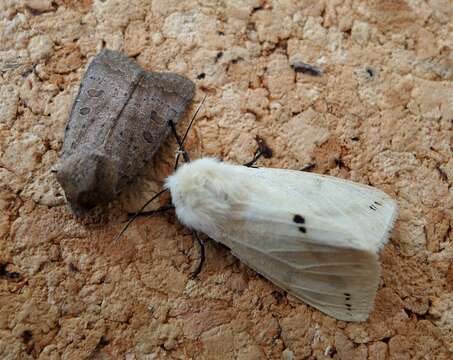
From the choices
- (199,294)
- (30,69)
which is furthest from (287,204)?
(30,69)

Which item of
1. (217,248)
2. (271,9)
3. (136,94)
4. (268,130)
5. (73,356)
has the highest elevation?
(271,9)

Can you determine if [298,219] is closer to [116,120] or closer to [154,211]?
[154,211]

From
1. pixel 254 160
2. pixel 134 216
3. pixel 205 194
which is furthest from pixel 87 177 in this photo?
pixel 254 160

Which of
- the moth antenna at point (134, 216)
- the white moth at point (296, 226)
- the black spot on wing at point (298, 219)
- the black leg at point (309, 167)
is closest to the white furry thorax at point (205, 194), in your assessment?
the white moth at point (296, 226)

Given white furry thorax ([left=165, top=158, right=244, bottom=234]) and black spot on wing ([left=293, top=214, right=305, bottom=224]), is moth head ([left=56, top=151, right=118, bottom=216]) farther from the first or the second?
black spot on wing ([left=293, top=214, right=305, bottom=224])

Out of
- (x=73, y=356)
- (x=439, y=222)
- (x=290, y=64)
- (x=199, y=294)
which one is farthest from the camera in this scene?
(x=290, y=64)

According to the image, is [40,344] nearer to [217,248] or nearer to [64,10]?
[217,248]
